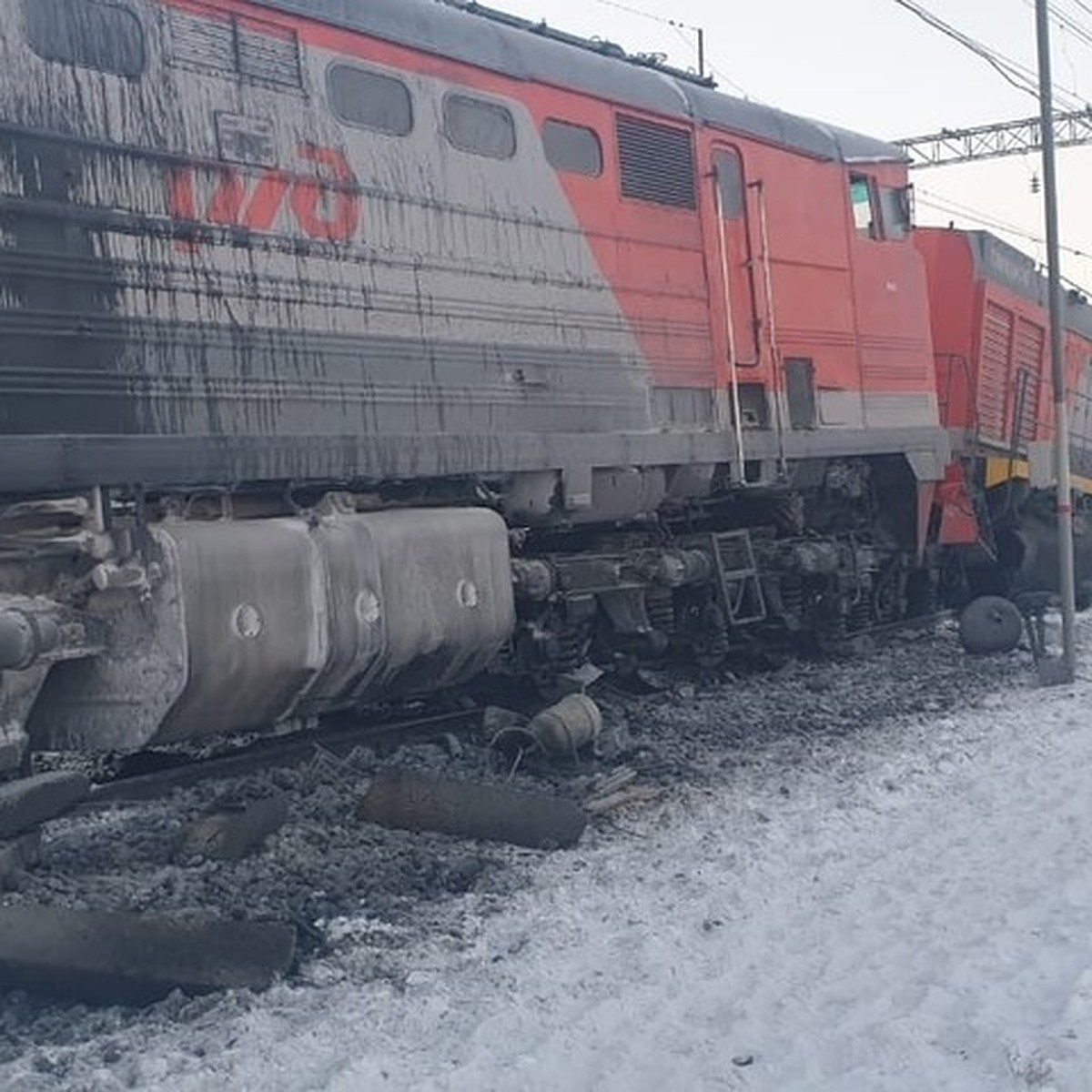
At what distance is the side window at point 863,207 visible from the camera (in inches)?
476

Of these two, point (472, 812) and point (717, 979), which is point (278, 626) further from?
point (717, 979)

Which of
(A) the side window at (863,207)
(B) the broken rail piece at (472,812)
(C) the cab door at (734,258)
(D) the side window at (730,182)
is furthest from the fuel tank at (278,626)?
(A) the side window at (863,207)

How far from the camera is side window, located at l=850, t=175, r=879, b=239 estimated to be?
12.1 m

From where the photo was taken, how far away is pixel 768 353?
423 inches

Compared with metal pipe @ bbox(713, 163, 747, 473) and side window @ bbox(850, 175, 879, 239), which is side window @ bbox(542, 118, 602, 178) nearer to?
metal pipe @ bbox(713, 163, 747, 473)

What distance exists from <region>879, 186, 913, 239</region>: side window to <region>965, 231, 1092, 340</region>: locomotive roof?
2434 millimetres

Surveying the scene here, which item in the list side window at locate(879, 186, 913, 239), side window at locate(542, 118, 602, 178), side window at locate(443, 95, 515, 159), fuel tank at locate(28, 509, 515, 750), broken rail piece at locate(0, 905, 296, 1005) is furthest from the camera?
side window at locate(879, 186, 913, 239)

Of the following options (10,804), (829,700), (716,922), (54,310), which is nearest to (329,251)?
(54,310)

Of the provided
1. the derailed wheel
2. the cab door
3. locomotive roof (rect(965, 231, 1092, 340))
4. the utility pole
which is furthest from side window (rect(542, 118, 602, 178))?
locomotive roof (rect(965, 231, 1092, 340))

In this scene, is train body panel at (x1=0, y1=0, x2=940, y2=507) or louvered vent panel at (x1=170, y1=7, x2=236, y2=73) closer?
train body panel at (x1=0, y1=0, x2=940, y2=507)

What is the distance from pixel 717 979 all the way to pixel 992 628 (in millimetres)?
8063

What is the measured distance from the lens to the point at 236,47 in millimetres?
7254

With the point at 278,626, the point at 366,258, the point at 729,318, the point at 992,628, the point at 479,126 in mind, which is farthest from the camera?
the point at 992,628

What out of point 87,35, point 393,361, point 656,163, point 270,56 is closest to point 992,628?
point 656,163
